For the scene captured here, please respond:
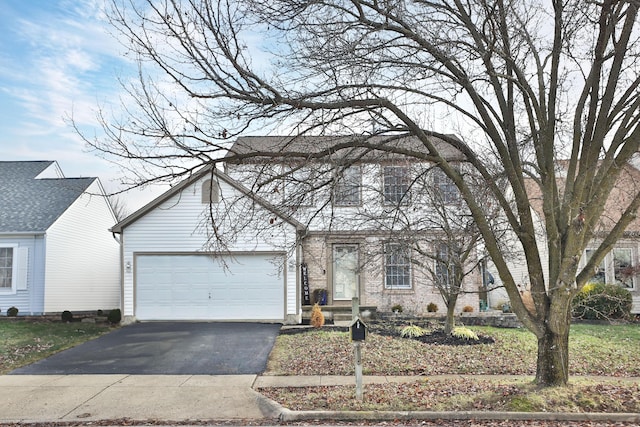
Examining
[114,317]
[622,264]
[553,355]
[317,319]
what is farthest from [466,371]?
[622,264]

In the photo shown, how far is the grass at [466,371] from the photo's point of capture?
837 centimetres

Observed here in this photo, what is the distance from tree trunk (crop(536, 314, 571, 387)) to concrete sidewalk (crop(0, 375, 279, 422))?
4132 mm

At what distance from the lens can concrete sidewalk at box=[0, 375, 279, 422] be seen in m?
8.47

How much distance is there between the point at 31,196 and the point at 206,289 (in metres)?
9.19

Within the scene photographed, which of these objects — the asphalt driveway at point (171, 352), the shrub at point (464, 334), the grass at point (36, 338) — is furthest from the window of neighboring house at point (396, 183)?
the grass at point (36, 338)

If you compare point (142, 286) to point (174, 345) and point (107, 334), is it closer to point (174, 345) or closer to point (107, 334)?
point (107, 334)

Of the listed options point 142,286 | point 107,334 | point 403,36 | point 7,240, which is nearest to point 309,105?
point 403,36

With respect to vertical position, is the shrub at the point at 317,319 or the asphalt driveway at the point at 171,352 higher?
the shrub at the point at 317,319

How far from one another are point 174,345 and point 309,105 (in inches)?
348

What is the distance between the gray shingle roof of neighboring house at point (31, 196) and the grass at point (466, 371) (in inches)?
449

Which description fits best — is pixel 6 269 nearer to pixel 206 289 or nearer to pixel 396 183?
pixel 206 289

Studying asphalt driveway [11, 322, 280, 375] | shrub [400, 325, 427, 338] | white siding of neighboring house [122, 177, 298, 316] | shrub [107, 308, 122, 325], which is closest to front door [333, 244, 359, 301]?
white siding of neighboring house [122, 177, 298, 316]

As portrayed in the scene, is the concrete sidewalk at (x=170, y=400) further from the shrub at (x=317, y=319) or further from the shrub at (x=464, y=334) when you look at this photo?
the shrub at (x=317, y=319)

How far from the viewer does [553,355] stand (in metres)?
8.52
